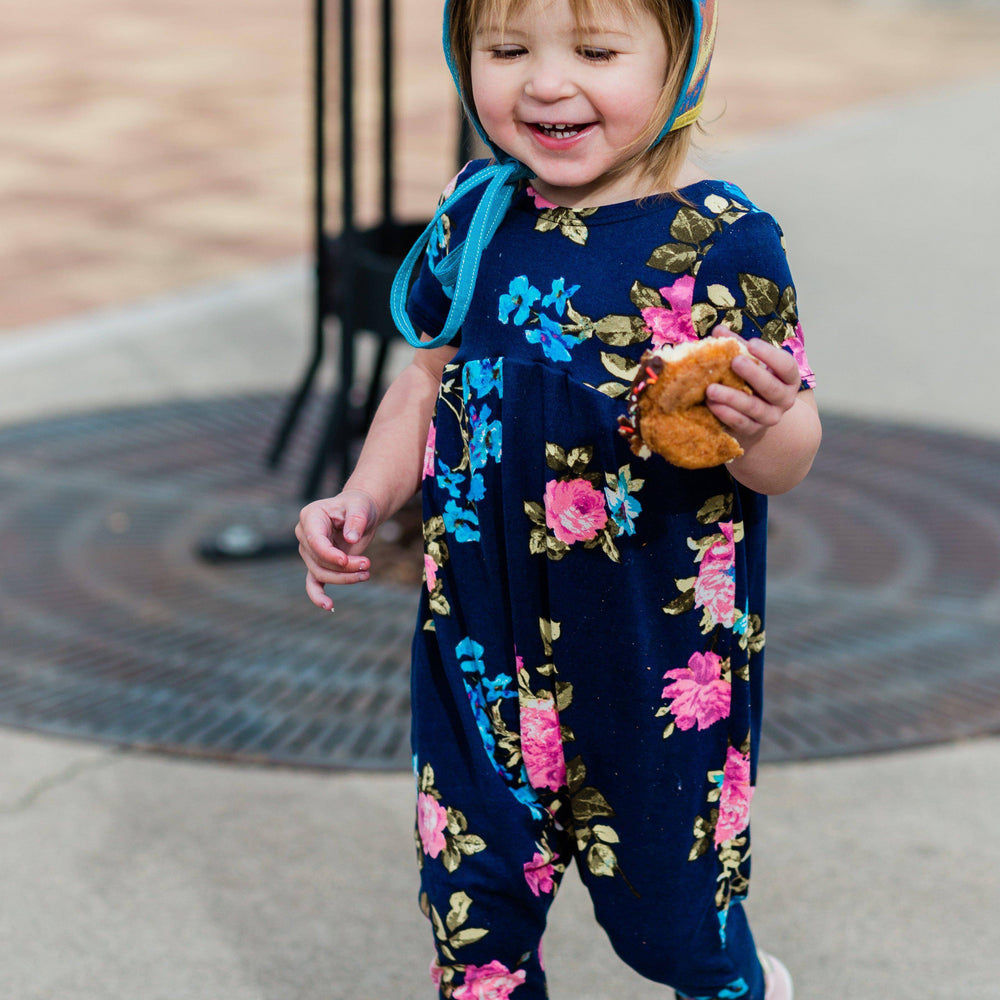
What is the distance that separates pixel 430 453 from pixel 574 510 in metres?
0.22

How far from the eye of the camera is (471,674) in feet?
5.77

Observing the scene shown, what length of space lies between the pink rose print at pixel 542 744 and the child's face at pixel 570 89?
21.6 inches

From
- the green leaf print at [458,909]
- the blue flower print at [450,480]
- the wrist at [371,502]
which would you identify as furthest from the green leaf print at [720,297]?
the green leaf print at [458,909]

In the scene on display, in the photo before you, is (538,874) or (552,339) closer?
(552,339)

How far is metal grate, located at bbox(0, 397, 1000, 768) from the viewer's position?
302 cm

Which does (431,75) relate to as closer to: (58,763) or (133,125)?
(133,125)

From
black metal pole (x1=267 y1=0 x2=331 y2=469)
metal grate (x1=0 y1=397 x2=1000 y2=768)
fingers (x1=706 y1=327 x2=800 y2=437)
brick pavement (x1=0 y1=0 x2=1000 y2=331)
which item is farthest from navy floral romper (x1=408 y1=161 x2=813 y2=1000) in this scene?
brick pavement (x1=0 y1=0 x2=1000 y2=331)

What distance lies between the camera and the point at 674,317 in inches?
63.4

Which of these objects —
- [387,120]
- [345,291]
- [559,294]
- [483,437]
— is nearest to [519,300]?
[559,294]

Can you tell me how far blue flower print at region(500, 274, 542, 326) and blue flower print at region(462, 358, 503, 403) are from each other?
48 mm

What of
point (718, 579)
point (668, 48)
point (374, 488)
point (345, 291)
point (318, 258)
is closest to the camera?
point (668, 48)

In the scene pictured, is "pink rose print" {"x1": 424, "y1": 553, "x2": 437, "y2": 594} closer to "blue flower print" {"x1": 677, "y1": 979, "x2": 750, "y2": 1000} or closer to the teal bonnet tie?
the teal bonnet tie

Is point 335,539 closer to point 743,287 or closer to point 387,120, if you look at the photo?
point 743,287

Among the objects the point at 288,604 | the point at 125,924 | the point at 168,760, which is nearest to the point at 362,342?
the point at 288,604
